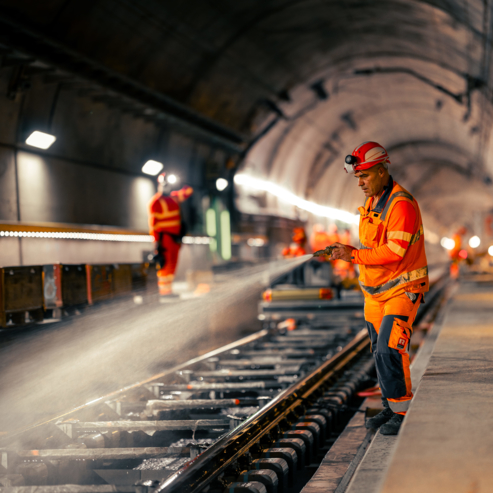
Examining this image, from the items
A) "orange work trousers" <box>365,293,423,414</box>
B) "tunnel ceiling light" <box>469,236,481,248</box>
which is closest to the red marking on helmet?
"orange work trousers" <box>365,293,423,414</box>

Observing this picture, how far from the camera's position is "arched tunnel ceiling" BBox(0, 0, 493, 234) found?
14.5 meters

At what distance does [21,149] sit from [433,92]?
17395 mm

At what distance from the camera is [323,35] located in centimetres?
2083

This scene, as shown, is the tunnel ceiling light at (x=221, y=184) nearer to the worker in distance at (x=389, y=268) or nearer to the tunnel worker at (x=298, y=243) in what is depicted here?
the tunnel worker at (x=298, y=243)

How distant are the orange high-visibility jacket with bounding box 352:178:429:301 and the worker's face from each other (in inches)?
2.9

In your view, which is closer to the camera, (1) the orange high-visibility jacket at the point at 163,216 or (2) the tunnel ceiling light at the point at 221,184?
(1) the orange high-visibility jacket at the point at 163,216

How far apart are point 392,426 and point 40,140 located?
1024 cm

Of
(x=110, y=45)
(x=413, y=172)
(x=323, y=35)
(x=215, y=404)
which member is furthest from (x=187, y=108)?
(x=413, y=172)

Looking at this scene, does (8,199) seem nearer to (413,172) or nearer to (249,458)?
(249,458)

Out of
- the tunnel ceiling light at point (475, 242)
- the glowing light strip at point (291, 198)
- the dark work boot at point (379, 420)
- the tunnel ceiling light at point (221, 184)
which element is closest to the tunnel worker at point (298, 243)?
the tunnel ceiling light at point (221, 184)

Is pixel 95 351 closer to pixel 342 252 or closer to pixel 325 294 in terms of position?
pixel 342 252

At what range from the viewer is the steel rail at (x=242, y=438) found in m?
4.12

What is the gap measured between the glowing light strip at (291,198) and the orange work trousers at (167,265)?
1281 cm

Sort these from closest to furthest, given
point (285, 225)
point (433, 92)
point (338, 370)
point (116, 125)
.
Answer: point (338, 370), point (116, 125), point (433, 92), point (285, 225)
